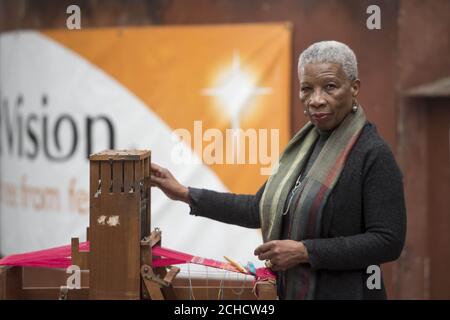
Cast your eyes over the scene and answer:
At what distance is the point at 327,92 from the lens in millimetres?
2305

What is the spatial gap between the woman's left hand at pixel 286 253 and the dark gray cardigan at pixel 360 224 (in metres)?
0.03

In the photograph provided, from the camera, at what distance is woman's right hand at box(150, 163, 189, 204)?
274cm

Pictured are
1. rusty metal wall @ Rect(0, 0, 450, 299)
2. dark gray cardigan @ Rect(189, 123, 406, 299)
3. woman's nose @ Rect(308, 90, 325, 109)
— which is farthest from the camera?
rusty metal wall @ Rect(0, 0, 450, 299)

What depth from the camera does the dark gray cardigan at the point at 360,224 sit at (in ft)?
7.18

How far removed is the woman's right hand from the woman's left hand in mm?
611

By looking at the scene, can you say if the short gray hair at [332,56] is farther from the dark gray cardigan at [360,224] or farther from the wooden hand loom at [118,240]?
the wooden hand loom at [118,240]

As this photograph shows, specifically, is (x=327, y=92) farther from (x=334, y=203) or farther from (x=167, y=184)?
(x=167, y=184)

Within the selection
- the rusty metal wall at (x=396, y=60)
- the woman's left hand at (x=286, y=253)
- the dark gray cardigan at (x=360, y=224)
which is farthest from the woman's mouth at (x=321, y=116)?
the rusty metal wall at (x=396, y=60)

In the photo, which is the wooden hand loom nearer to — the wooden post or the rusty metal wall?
the wooden post

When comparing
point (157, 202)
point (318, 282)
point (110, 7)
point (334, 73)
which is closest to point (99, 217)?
point (318, 282)

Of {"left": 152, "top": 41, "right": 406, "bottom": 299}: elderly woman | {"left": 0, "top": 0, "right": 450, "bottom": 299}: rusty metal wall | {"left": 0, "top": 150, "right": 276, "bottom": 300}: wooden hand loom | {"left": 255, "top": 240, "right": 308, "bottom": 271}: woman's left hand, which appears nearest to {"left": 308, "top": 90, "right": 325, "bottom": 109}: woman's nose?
{"left": 152, "top": 41, "right": 406, "bottom": 299}: elderly woman

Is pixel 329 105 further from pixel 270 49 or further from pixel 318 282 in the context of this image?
pixel 270 49

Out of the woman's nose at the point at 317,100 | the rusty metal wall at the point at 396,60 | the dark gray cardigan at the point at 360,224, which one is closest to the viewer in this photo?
the dark gray cardigan at the point at 360,224

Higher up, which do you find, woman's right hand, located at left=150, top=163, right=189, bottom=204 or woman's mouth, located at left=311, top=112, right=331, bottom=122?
woman's mouth, located at left=311, top=112, right=331, bottom=122
